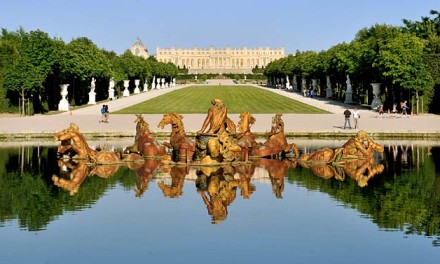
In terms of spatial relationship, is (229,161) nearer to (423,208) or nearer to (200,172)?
(200,172)

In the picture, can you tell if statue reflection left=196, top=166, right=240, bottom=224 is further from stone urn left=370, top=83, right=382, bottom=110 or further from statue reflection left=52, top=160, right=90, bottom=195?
stone urn left=370, top=83, right=382, bottom=110

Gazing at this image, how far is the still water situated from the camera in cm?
1105

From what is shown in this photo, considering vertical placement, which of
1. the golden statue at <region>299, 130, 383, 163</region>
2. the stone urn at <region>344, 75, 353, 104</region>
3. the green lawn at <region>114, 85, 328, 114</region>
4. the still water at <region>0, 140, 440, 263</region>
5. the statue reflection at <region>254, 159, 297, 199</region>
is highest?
the stone urn at <region>344, 75, 353, 104</region>

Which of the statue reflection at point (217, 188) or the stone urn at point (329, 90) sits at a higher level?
the stone urn at point (329, 90)

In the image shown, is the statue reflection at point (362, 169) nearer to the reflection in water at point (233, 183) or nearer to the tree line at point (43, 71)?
the reflection in water at point (233, 183)

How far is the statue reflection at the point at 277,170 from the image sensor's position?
54.9 ft

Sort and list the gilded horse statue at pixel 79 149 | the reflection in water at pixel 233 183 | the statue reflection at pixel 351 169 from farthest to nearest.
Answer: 1. the gilded horse statue at pixel 79 149
2. the statue reflection at pixel 351 169
3. the reflection in water at pixel 233 183

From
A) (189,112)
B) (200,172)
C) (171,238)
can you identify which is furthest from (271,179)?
(189,112)

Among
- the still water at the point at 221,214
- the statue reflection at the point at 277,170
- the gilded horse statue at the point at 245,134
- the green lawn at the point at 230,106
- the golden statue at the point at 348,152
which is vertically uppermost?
the green lawn at the point at 230,106

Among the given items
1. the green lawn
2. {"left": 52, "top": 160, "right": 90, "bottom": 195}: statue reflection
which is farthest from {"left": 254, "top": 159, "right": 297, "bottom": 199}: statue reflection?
the green lawn

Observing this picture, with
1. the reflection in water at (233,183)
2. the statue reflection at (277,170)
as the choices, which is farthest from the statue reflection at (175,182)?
the statue reflection at (277,170)

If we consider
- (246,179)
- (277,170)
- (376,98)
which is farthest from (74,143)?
A: (376,98)

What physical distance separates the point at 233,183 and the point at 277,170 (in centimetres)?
260

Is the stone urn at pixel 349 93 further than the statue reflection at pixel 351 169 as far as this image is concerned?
Yes
